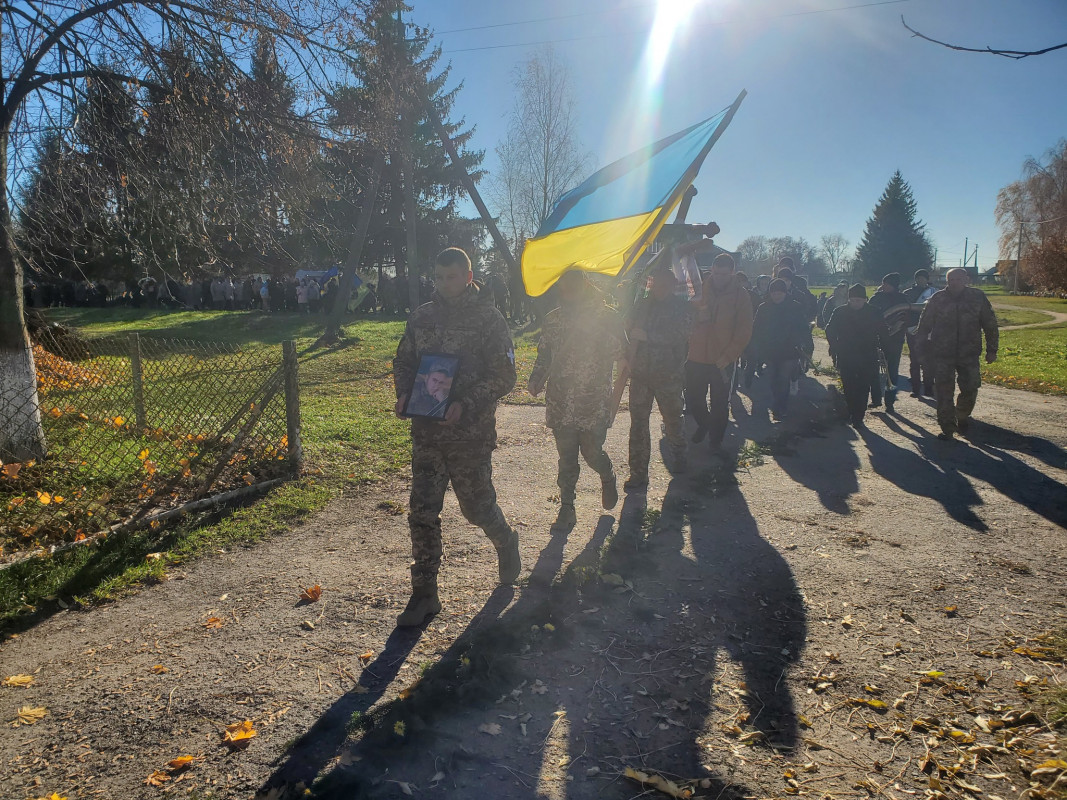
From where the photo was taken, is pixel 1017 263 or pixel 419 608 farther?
pixel 1017 263

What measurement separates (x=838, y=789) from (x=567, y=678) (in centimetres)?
123

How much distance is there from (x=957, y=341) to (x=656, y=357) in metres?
4.28

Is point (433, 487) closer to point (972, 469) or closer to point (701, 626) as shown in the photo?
point (701, 626)

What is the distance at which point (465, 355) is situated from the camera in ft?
12.2

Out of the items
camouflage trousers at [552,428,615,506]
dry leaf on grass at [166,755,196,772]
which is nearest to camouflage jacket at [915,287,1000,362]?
camouflage trousers at [552,428,615,506]

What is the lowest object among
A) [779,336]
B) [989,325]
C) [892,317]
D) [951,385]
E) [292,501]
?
[292,501]

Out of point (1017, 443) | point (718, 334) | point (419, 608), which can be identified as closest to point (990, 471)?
point (1017, 443)

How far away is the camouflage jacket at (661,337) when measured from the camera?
5.76m

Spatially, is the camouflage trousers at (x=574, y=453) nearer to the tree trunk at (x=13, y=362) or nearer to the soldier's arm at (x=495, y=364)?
the soldier's arm at (x=495, y=364)

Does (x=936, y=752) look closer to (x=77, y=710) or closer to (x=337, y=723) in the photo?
(x=337, y=723)

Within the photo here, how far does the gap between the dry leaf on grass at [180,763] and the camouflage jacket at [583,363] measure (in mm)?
3065

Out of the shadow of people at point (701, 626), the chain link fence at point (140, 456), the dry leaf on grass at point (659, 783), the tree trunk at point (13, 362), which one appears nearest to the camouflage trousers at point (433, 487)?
the shadow of people at point (701, 626)

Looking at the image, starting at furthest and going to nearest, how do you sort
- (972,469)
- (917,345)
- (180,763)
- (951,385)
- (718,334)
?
1. (917,345)
2. (951,385)
3. (718,334)
4. (972,469)
5. (180,763)

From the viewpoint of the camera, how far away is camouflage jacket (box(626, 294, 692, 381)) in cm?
576
